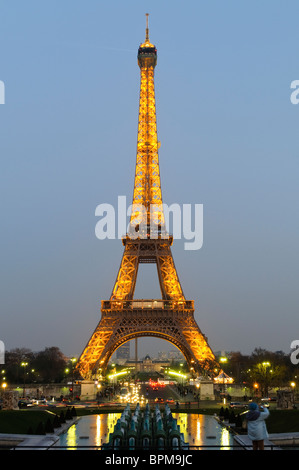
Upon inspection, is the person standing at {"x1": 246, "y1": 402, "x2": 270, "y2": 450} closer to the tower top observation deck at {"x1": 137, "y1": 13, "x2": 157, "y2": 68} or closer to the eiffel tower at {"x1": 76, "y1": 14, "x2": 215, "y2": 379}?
the eiffel tower at {"x1": 76, "y1": 14, "x2": 215, "y2": 379}

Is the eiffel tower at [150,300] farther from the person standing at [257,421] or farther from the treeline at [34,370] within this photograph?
the person standing at [257,421]

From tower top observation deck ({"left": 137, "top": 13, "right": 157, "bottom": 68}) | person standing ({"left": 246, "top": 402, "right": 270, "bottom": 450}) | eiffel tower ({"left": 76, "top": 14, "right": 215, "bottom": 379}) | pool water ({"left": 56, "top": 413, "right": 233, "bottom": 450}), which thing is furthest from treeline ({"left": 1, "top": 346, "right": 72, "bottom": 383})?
person standing ({"left": 246, "top": 402, "right": 270, "bottom": 450})

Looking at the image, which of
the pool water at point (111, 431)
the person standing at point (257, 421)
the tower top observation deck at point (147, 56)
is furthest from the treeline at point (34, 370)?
the person standing at point (257, 421)

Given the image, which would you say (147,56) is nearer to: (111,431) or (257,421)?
(111,431)

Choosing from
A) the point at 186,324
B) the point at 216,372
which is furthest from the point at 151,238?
the point at 216,372

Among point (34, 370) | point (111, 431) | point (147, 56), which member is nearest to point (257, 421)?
point (111, 431)

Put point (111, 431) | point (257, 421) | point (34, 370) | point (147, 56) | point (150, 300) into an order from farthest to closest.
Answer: point (34, 370) → point (147, 56) → point (150, 300) → point (111, 431) → point (257, 421)
